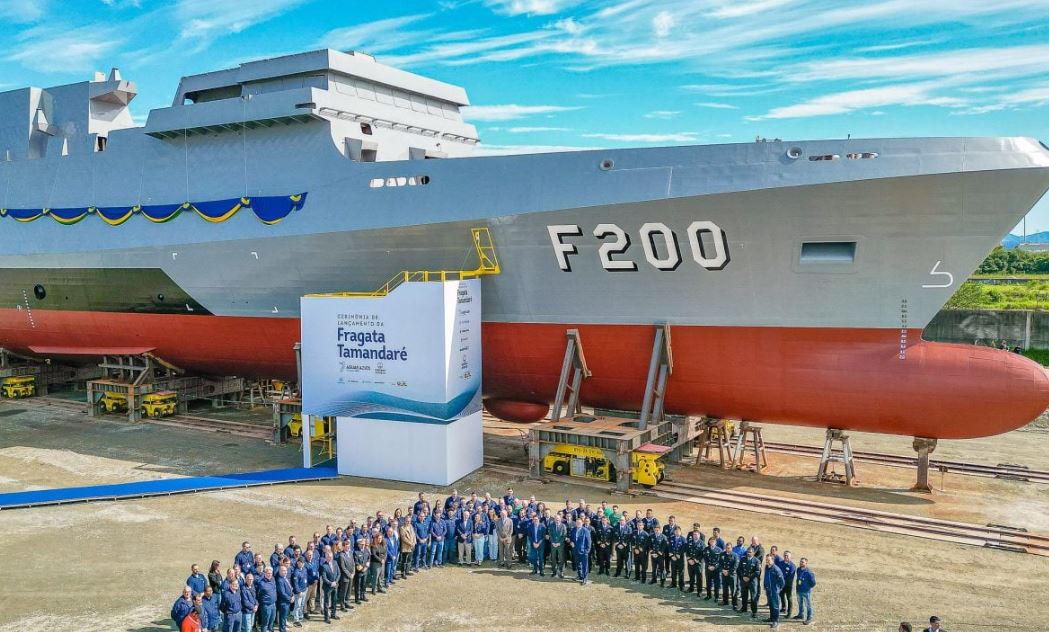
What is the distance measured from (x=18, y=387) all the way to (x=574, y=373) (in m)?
18.6

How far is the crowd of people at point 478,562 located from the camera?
802 cm

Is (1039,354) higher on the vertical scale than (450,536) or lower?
higher

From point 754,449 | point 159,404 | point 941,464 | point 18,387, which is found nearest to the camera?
point 941,464

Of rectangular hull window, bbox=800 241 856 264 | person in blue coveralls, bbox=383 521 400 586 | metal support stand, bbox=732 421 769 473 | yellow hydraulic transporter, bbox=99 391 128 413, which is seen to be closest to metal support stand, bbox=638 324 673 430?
metal support stand, bbox=732 421 769 473

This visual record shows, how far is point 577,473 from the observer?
13859 mm

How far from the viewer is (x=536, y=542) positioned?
32.1 ft

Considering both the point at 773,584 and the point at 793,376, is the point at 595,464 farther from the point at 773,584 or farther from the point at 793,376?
the point at 773,584

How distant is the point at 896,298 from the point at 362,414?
9.69m

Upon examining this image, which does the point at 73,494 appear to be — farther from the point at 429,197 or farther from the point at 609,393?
the point at 609,393

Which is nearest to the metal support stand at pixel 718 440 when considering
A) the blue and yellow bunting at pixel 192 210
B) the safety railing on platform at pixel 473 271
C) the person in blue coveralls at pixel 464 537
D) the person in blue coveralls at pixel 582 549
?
the safety railing on platform at pixel 473 271

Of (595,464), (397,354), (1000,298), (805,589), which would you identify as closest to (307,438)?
(397,354)

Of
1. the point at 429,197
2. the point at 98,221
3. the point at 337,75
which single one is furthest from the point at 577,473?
the point at 98,221

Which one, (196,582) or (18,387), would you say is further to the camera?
(18,387)

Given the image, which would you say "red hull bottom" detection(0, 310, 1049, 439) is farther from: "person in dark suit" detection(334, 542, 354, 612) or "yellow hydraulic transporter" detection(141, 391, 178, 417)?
"person in dark suit" detection(334, 542, 354, 612)
